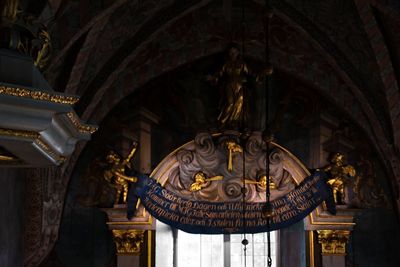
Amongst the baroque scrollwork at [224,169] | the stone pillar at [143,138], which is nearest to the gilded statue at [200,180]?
the baroque scrollwork at [224,169]

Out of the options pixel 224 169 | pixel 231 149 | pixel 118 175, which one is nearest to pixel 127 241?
pixel 118 175

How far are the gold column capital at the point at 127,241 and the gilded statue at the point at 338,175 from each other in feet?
8.99

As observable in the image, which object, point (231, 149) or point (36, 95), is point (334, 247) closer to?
point (231, 149)

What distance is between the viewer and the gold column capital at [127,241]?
1095 centimetres

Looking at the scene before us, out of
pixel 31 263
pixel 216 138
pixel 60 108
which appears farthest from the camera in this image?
pixel 216 138

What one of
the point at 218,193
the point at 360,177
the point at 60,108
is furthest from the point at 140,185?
the point at 60,108

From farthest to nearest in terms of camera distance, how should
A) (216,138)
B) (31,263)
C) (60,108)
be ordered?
(216,138) < (31,263) < (60,108)

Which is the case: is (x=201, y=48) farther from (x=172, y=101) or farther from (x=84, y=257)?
(x=84, y=257)

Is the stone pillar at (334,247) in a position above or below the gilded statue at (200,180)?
below

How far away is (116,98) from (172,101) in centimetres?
79

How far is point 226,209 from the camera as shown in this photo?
1119 centimetres

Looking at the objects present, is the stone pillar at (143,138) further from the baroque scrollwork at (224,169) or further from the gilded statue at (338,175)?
the gilded statue at (338,175)

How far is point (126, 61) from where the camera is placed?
437 inches

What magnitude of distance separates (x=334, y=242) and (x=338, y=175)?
2.99ft
